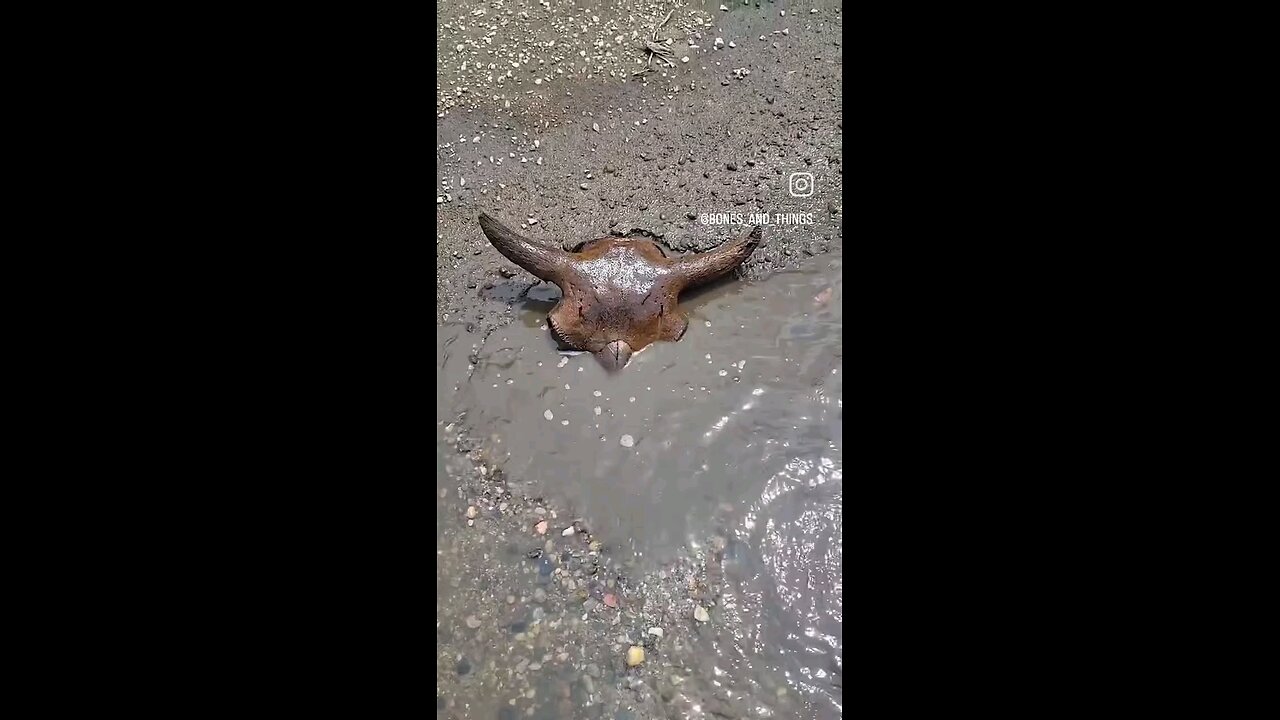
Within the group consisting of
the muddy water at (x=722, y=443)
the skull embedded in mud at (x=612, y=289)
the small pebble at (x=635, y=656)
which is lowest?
the small pebble at (x=635, y=656)

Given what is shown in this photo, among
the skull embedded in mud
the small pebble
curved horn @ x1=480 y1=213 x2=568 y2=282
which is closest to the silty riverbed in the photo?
the small pebble

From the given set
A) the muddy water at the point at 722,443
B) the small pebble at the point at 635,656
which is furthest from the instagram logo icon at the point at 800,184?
the small pebble at the point at 635,656

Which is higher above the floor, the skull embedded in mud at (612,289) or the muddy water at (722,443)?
the skull embedded in mud at (612,289)

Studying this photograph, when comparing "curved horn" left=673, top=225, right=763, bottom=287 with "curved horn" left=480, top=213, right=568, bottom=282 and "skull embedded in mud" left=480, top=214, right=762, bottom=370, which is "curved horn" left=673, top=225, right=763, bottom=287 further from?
"curved horn" left=480, top=213, right=568, bottom=282

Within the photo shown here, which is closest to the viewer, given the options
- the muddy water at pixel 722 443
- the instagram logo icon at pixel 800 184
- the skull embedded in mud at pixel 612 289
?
the muddy water at pixel 722 443

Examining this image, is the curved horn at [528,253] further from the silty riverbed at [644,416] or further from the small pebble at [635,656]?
the small pebble at [635,656]

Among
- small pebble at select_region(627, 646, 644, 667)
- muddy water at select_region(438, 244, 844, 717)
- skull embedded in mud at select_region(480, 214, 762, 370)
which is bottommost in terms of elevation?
small pebble at select_region(627, 646, 644, 667)

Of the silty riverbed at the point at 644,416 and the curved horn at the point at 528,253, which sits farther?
the curved horn at the point at 528,253

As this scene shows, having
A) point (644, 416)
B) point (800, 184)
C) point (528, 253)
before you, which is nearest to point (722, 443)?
point (644, 416)
